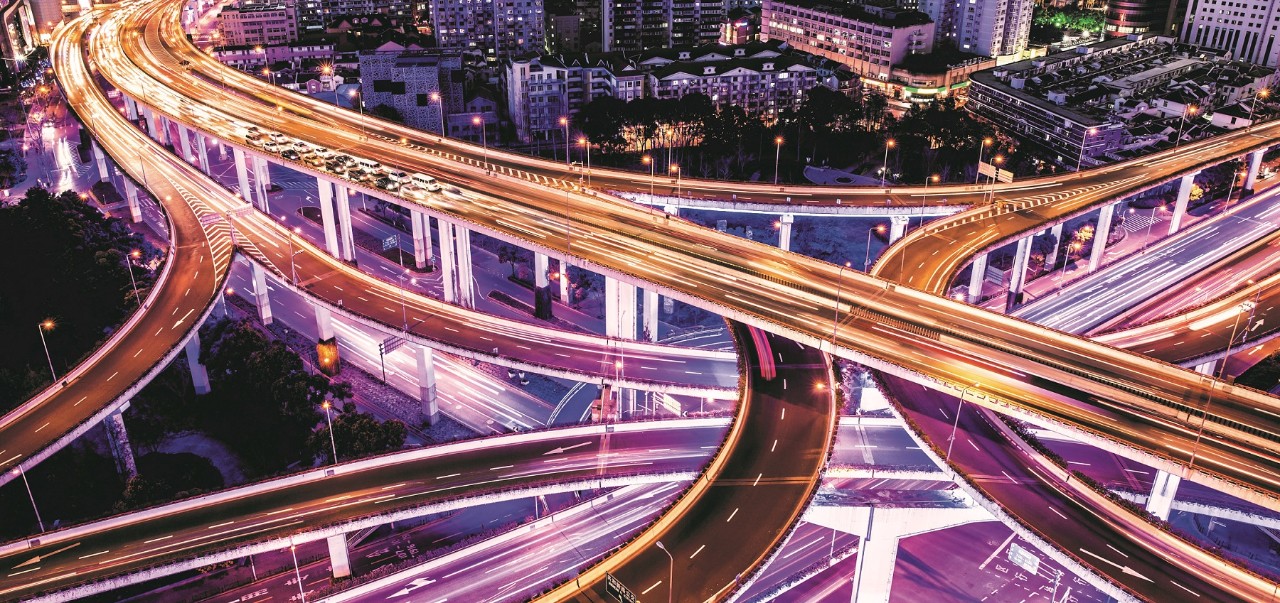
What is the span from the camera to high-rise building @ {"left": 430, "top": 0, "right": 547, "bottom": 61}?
6924 inches

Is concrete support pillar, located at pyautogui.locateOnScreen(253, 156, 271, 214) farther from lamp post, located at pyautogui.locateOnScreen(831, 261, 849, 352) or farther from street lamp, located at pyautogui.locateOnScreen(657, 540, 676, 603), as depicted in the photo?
street lamp, located at pyautogui.locateOnScreen(657, 540, 676, 603)

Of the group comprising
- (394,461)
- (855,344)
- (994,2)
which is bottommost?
(394,461)

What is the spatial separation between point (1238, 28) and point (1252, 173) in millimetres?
84051

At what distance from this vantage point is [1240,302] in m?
79.7

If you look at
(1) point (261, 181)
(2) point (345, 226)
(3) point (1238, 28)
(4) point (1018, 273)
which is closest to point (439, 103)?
(1) point (261, 181)

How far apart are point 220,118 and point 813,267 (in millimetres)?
82654

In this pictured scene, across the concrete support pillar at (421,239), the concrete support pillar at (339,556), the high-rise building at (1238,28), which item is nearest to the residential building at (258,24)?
the concrete support pillar at (421,239)

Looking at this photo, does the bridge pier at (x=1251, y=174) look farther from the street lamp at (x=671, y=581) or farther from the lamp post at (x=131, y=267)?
the lamp post at (x=131, y=267)

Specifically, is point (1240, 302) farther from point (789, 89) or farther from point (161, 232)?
point (161, 232)

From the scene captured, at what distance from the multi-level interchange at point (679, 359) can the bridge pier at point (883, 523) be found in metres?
0.30

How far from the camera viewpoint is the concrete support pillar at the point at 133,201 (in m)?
116

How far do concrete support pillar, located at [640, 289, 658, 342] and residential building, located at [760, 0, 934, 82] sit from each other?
104m

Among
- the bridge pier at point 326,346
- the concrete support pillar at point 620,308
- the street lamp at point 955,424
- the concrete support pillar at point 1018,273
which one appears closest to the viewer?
the street lamp at point 955,424

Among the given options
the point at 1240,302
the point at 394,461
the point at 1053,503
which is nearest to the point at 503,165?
the point at 394,461
